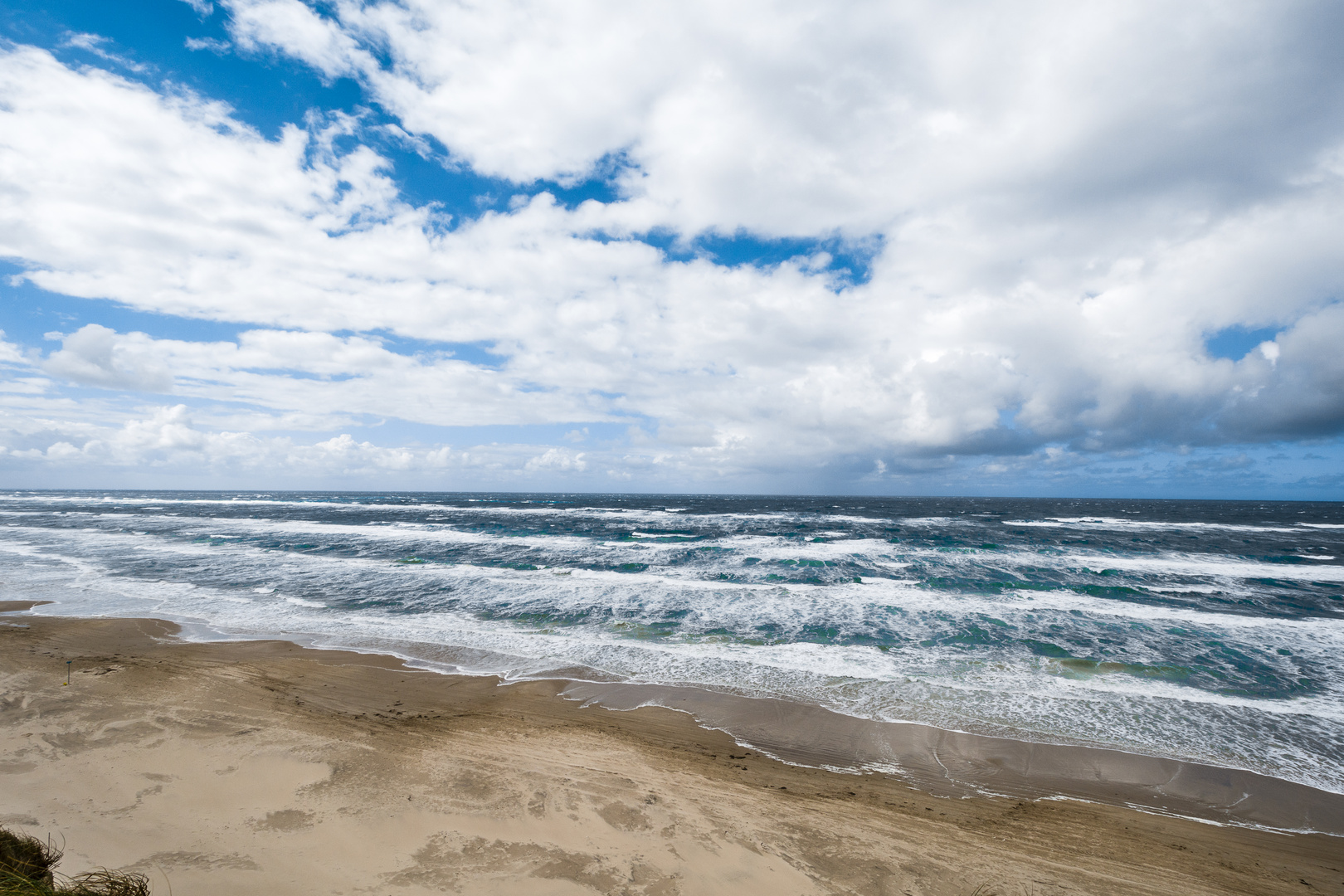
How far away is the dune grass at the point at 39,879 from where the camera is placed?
10.2ft

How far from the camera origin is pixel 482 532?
38.0 metres

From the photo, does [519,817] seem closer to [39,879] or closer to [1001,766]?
[39,879]

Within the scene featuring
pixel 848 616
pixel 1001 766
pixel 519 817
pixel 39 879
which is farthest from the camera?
pixel 848 616

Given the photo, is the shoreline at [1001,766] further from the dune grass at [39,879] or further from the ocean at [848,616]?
the dune grass at [39,879]

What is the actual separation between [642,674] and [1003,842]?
22.6 ft

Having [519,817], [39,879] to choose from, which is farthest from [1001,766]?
[39,879]

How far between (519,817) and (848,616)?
1234 centimetres

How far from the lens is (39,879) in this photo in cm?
351

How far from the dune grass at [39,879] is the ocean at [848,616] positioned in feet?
24.1

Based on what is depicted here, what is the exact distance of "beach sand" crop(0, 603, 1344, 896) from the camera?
5055 millimetres

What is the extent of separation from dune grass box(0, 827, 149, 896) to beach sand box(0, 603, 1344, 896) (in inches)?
40.5

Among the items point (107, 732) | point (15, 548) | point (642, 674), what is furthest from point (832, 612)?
point (15, 548)

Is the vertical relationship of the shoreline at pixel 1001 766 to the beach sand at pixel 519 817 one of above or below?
below

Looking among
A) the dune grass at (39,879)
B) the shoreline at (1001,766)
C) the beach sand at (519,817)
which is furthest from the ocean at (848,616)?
the dune grass at (39,879)
